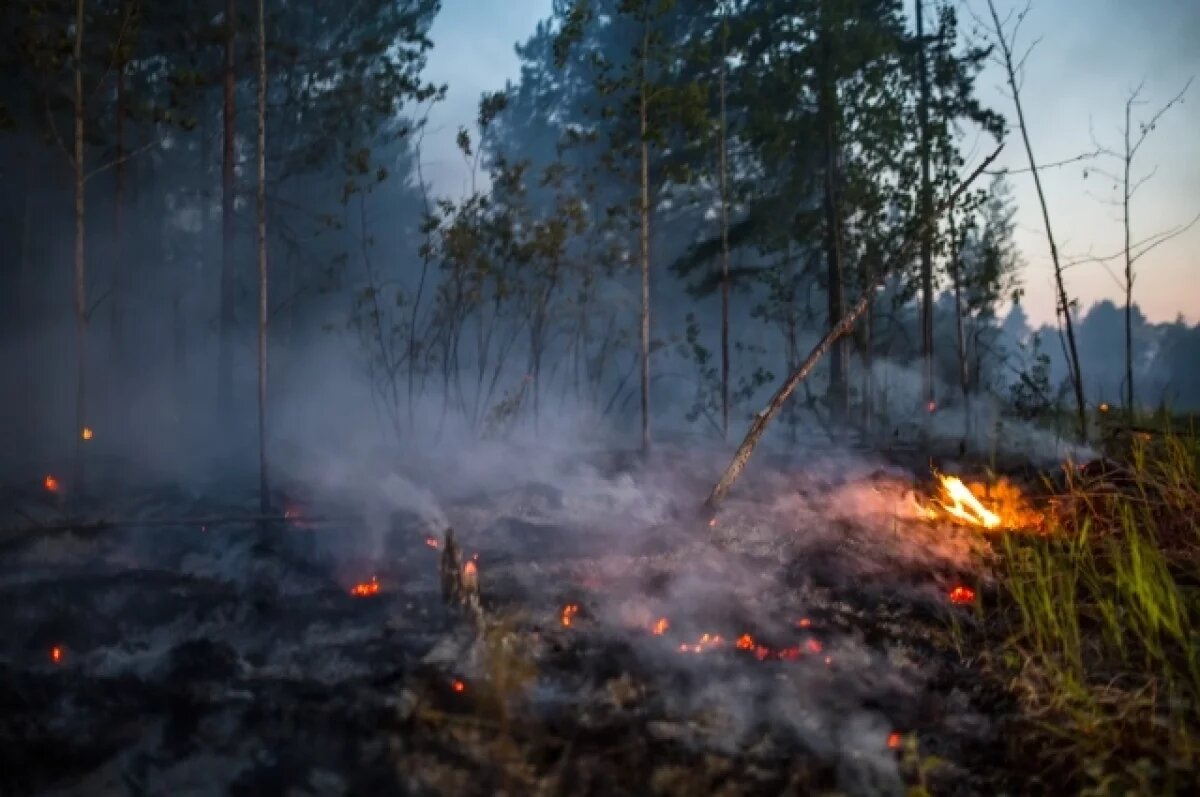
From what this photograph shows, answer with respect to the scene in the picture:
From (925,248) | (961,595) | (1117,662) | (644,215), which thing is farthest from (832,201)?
(1117,662)

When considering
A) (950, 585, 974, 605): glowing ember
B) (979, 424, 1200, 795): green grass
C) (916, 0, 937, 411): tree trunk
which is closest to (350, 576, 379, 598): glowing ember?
(950, 585, 974, 605): glowing ember

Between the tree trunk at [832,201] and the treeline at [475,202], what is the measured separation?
0.07m

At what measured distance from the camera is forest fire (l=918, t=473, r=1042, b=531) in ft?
26.9

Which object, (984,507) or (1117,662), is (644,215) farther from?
(1117,662)

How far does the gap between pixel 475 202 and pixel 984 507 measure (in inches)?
356

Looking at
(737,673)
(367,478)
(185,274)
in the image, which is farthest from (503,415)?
(185,274)

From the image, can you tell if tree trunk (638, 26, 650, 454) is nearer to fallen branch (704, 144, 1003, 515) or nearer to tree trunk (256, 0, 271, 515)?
fallen branch (704, 144, 1003, 515)

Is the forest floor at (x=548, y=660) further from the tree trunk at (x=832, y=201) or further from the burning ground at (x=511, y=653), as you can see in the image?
the tree trunk at (x=832, y=201)

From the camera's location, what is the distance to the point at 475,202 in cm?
1414

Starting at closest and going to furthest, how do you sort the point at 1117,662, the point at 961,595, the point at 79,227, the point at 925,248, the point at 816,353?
the point at 1117,662
the point at 961,595
the point at 816,353
the point at 79,227
the point at 925,248

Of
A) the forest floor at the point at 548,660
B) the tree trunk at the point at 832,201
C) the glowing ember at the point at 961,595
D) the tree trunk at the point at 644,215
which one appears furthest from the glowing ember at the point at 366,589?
the tree trunk at the point at 832,201

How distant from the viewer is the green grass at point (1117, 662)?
13.3 feet

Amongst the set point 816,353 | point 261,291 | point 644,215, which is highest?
point 644,215

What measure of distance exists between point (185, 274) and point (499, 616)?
28.8 metres
